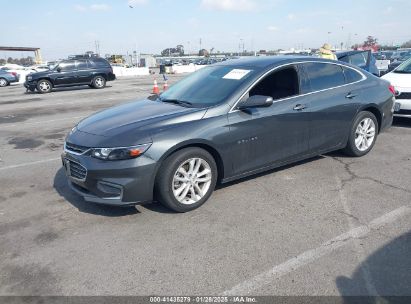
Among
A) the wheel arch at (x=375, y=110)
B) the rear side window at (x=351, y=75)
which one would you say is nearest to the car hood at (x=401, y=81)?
the wheel arch at (x=375, y=110)

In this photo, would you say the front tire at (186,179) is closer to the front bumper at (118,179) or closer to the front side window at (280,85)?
the front bumper at (118,179)

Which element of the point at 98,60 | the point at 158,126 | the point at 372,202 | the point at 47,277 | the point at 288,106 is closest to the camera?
the point at 47,277

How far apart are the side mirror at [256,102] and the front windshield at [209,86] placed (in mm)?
223

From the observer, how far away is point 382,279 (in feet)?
8.97

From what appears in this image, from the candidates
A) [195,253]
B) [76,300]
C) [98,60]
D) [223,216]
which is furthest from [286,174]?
[98,60]

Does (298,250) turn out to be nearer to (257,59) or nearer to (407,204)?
(407,204)

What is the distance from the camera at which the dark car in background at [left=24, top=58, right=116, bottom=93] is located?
1811cm

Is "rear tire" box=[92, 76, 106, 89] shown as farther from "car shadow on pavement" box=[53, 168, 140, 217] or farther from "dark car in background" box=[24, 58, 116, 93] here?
"car shadow on pavement" box=[53, 168, 140, 217]

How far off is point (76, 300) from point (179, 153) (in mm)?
1726

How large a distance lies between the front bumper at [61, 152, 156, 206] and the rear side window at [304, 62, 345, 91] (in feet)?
8.64

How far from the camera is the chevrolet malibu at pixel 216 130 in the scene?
3.65 metres

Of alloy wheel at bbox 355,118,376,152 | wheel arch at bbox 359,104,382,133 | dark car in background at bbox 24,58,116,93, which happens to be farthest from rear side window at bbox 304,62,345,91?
dark car in background at bbox 24,58,116,93

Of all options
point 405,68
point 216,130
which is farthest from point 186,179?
point 405,68

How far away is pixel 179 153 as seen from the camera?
3783 mm
